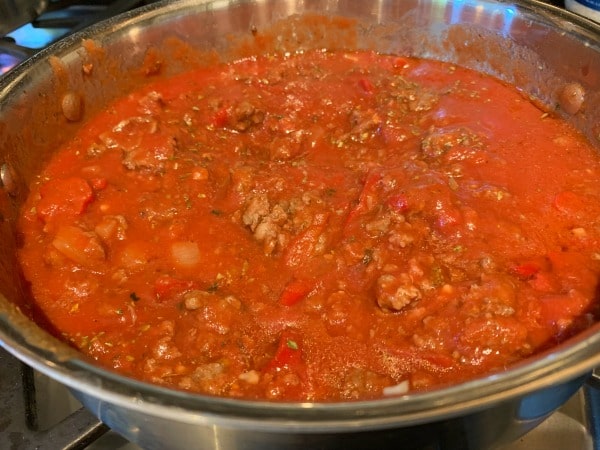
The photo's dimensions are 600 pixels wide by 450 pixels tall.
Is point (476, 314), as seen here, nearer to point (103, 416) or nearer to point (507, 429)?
point (507, 429)

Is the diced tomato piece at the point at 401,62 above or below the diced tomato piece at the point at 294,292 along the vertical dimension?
above

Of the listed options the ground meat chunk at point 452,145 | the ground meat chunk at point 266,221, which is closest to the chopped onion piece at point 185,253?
the ground meat chunk at point 266,221

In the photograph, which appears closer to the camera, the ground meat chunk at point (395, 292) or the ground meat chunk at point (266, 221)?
the ground meat chunk at point (395, 292)

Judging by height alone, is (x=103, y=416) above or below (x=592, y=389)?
above

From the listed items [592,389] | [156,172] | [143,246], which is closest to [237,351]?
[143,246]

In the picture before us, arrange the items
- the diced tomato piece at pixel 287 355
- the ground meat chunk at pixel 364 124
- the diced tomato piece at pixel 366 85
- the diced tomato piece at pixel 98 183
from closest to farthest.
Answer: the diced tomato piece at pixel 287 355 → the diced tomato piece at pixel 98 183 → the ground meat chunk at pixel 364 124 → the diced tomato piece at pixel 366 85

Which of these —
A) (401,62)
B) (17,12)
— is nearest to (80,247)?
(17,12)

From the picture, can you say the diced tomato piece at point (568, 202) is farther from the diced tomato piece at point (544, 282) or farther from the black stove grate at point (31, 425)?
the black stove grate at point (31, 425)
